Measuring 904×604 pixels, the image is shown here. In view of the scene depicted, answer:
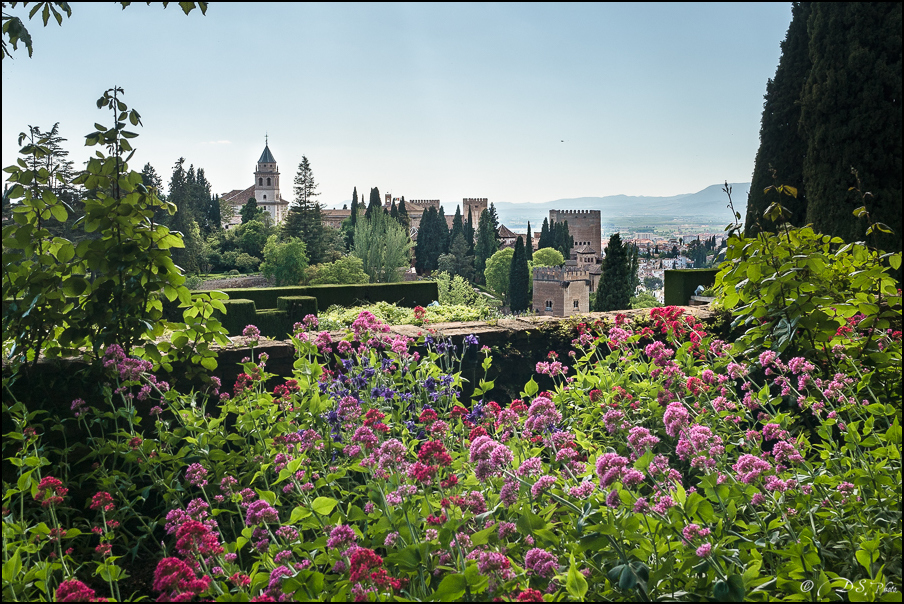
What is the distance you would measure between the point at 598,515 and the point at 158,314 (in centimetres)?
171

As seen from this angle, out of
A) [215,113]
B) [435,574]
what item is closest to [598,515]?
[435,574]

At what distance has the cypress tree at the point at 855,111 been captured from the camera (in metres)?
7.70

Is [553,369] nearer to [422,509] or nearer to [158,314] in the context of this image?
[422,509]

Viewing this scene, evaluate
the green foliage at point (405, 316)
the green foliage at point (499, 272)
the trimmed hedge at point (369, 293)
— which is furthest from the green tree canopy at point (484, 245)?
the green foliage at point (405, 316)

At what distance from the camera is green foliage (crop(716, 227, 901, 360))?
7.00 feet

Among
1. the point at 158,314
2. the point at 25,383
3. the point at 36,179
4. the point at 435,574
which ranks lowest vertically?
the point at 435,574

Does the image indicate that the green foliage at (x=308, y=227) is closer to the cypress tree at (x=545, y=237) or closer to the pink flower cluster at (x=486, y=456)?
the cypress tree at (x=545, y=237)

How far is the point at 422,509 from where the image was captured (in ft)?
4.38

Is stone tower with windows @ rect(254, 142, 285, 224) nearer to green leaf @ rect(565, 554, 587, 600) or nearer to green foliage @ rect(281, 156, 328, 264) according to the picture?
green foliage @ rect(281, 156, 328, 264)

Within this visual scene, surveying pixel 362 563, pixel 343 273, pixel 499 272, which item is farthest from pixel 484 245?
pixel 362 563

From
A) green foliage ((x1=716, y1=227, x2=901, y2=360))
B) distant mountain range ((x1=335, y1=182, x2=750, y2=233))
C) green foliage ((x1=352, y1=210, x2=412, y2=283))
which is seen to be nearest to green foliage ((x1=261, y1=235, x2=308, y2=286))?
green foliage ((x1=352, y1=210, x2=412, y2=283))

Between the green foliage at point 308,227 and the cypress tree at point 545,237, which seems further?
the cypress tree at point 545,237

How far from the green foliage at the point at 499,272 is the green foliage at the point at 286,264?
19.6 m

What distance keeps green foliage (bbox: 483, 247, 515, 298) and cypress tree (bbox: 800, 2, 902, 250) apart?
116 ft
